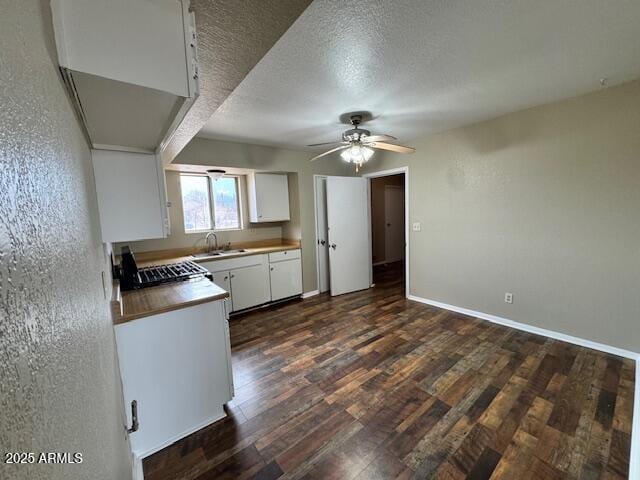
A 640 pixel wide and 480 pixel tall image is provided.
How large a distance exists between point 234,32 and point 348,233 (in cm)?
352

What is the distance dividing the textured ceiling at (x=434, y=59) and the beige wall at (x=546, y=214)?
0.90 ft

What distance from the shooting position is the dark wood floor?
4.73 feet

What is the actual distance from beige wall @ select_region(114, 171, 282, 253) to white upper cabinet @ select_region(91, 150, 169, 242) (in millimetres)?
1926

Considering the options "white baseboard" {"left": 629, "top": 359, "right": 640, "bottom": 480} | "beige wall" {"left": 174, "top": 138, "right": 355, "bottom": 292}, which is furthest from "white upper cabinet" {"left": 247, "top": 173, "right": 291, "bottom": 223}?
"white baseboard" {"left": 629, "top": 359, "right": 640, "bottom": 480}

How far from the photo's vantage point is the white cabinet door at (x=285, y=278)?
3873mm

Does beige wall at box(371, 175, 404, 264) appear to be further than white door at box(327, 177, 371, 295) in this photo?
Yes

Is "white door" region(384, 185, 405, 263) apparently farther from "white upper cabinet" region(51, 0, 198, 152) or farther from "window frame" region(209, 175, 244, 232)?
"white upper cabinet" region(51, 0, 198, 152)

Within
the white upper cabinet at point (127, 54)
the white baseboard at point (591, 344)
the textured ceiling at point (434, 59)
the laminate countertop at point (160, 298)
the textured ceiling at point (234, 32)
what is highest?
the textured ceiling at point (434, 59)

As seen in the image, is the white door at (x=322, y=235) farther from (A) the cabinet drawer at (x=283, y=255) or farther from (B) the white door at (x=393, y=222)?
(B) the white door at (x=393, y=222)

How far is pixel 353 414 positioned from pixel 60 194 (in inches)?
77.0

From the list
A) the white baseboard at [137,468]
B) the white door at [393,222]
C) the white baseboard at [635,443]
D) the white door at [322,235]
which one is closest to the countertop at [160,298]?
the white baseboard at [137,468]

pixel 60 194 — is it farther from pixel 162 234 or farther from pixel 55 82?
pixel 162 234

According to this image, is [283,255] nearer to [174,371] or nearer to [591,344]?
[174,371]

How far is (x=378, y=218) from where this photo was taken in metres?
6.33
